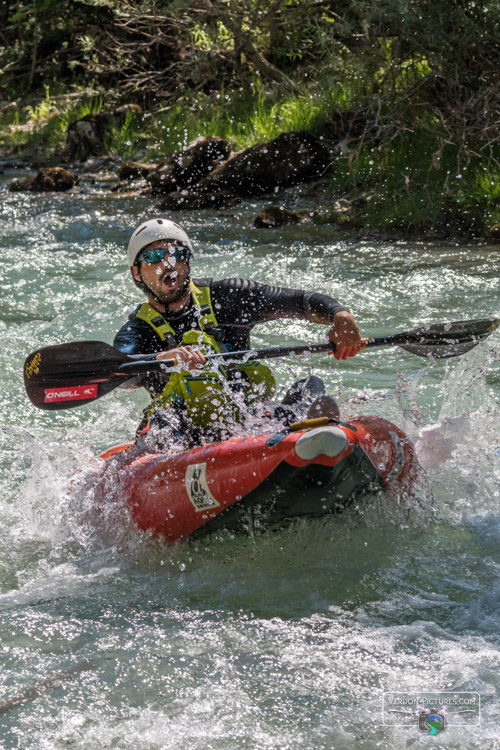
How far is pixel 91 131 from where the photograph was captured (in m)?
12.1

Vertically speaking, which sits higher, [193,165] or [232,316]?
[193,165]

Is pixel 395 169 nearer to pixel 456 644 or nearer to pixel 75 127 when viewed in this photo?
pixel 75 127

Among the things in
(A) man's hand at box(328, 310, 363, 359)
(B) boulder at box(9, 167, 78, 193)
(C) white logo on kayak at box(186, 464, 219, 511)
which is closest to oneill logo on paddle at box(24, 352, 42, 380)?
(C) white logo on kayak at box(186, 464, 219, 511)

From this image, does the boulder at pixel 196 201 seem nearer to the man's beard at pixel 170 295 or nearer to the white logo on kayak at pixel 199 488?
the man's beard at pixel 170 295

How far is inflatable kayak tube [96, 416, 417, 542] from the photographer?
3268mm

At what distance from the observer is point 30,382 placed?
403 cm

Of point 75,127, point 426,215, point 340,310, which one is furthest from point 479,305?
point 75,127

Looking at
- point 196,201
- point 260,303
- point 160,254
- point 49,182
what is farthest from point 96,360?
point 49,182

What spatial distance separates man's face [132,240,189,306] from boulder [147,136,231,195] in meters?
6.41

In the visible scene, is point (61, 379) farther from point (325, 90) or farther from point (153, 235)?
point (325, 90)

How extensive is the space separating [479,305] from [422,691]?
4.12m

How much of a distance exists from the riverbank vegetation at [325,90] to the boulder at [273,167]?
26cm

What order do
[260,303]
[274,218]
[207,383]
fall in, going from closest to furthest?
[207,383]
[260,303]
[274,218]

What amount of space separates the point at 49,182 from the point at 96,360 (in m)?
7.47
